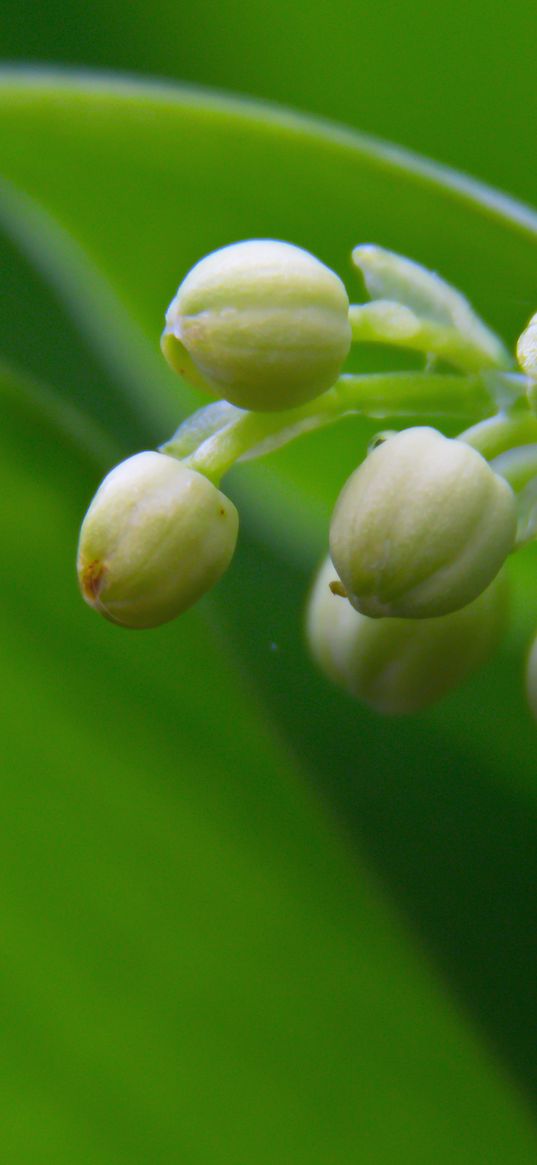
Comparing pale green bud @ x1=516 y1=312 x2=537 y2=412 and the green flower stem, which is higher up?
the green flower stem

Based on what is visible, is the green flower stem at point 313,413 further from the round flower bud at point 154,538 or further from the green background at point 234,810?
the green background at point 234,810

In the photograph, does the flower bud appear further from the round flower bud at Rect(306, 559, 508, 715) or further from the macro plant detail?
the round flower bud at Rect(306, 559, 508, 715)

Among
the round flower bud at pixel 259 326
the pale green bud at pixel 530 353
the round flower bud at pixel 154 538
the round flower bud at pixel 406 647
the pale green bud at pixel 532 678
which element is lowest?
the pale green bud at pixel 532 678

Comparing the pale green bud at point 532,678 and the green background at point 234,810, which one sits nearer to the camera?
the pale green bud at point 532,678

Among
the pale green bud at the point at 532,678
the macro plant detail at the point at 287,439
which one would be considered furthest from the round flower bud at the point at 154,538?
the pale green bud at the point at 532,678

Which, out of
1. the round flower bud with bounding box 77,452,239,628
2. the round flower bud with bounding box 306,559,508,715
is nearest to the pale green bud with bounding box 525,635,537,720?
the round flower bud with bounding box 306,559,508,715

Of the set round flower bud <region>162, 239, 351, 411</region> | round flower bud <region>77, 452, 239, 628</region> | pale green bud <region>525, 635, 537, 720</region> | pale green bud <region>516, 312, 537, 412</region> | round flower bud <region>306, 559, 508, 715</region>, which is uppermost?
round flower bud <region>162, 239, 351, 411</region>

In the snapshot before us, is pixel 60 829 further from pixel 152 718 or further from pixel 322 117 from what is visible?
pixel 322 117

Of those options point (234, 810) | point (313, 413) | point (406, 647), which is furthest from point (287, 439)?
point (234, 810)
